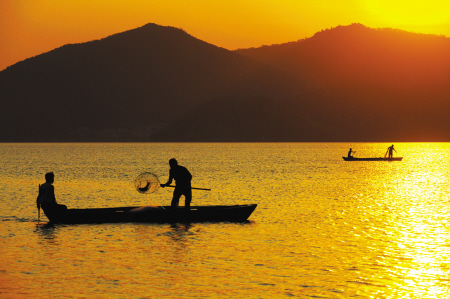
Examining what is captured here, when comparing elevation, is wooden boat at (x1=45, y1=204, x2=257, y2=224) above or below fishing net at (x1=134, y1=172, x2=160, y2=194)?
below

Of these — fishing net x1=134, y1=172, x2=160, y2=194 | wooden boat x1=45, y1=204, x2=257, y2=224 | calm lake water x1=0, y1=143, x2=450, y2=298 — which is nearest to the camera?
calm lake water x1=0, y1=143, x2=450, y2=298

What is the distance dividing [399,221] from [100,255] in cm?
1650

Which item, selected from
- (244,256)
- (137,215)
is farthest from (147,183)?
(244,256)

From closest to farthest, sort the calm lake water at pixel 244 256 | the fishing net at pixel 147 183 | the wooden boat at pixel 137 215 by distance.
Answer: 1. the calm lake water at pixel 244 256
2. the wooden boat at pixel 137 215
3. the fishing net at pixel 147 183

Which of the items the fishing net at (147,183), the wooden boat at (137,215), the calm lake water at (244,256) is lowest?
the calm lake water at (244,256)

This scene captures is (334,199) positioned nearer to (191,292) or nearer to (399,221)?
(399,221)

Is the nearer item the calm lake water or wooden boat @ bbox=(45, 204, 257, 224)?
the calm lake water

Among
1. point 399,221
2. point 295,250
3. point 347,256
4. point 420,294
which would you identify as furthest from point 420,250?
point 399,221

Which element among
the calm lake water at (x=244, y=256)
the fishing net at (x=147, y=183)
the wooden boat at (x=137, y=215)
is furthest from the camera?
the fishing net at (x=147, y=183)

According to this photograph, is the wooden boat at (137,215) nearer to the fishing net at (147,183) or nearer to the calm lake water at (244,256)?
the calm lake water at (244,256)

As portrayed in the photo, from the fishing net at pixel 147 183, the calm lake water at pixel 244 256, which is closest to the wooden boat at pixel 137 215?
the calm lake water at pixel 244 256

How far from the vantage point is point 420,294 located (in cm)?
1742

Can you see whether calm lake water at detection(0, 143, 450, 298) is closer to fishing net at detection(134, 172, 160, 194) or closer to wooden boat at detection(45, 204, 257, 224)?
wooden boat at detection(45, 204, 257, 224)

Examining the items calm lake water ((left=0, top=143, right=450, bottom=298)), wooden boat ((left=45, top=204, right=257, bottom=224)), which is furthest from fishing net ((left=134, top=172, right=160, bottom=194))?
calm lake water ((left=0, top=143, right=450, bottom=298))
